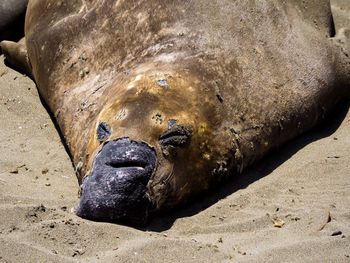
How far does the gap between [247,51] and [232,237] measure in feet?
4.19

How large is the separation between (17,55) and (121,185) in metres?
2.47

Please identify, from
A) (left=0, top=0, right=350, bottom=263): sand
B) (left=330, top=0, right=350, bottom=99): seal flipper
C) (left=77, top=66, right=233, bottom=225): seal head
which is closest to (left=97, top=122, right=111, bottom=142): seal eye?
(left=77, top=66, right=233, bottom=225): seal head

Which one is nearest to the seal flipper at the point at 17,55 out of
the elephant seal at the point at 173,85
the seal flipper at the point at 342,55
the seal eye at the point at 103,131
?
the elephant seal at the point at 173,85

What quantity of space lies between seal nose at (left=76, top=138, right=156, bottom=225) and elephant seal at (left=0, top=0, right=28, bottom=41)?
10.1 ft

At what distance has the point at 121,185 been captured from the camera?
3787mm

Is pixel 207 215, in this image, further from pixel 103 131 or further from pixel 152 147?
pixel 103 131

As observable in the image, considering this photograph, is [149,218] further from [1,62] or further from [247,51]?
[1,62]

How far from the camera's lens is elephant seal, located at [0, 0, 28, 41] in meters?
6.64

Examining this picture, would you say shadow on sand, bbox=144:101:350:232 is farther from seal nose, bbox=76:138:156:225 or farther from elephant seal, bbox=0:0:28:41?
elephant seal, bbox=0:0:28:41

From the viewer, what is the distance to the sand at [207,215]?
11.8 feet

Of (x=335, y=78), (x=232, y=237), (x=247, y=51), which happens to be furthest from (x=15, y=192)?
(x=335, y=78)

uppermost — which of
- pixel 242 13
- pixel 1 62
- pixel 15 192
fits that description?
pixel 242 13

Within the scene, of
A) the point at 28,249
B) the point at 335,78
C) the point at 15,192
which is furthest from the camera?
the point at 335,78

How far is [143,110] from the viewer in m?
4.02
